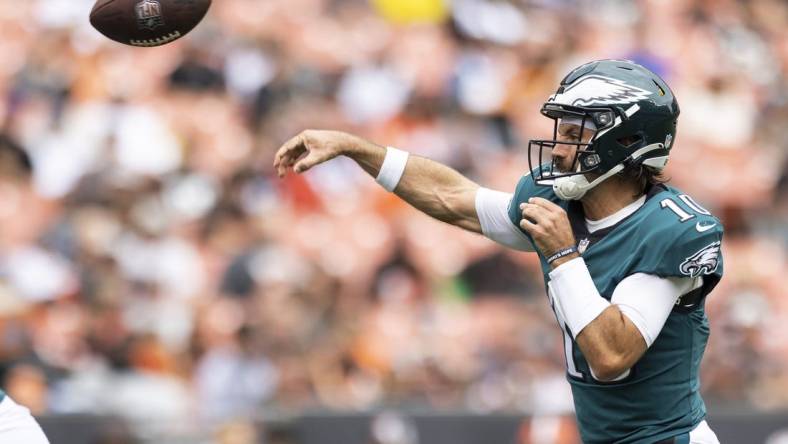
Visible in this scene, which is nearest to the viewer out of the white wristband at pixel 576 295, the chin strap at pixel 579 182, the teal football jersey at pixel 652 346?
the white wristband at pixel 576 295

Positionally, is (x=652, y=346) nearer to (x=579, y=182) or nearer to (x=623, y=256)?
(x=623, y=256)

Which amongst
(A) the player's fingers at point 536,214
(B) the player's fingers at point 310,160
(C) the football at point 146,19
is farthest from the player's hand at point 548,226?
(C) the football at point 146,19

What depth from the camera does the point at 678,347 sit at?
4449 mm

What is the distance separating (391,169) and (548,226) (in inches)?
35.4

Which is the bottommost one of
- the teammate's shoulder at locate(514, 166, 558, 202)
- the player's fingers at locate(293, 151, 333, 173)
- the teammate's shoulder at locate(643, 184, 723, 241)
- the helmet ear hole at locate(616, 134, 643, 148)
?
the teammate's shoulder at locate(643, 184, 723, 241)

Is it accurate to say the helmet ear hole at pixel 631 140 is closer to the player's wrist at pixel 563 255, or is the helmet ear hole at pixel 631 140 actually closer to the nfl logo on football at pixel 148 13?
the player's wrist at pixel 563 255

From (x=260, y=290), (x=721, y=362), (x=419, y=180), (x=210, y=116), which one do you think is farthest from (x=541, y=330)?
(x=419, y=180)

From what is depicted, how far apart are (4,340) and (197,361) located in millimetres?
1124

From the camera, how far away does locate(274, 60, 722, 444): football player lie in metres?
4.25

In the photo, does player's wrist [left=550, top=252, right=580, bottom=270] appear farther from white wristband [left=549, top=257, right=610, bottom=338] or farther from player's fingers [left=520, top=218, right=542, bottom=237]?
player's fingers [left=520, top=218, right=542, bottom=237]

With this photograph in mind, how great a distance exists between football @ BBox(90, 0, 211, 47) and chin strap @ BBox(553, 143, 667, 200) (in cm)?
147

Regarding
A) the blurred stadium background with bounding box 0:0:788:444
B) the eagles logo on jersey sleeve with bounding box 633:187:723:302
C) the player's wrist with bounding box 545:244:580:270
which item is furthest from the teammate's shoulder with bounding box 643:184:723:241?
the blurred stadium background with bounding box 0:0:788:444

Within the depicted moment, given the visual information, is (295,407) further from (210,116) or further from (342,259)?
(210,116)

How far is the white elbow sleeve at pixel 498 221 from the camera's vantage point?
493 centimetres
